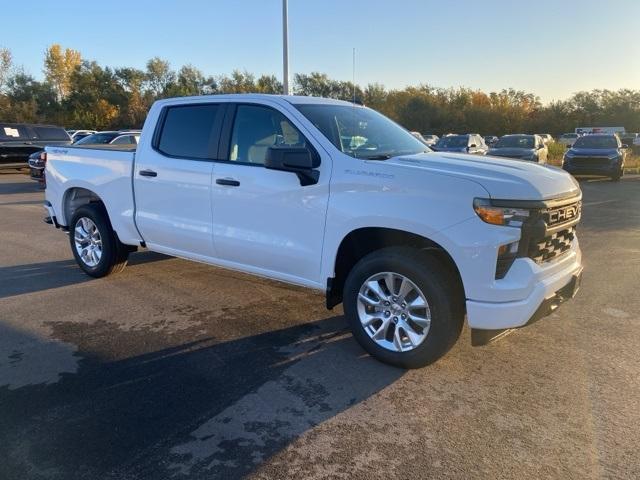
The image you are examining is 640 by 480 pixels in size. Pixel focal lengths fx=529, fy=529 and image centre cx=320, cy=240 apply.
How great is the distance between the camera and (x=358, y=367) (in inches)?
156

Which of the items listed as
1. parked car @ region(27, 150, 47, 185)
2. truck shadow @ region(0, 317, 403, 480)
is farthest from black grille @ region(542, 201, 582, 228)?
parked car @ region(27, 150, 47, 185)

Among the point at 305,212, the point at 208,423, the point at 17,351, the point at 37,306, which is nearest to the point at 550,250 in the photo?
the point at 305,212

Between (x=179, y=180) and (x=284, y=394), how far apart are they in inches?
98.4

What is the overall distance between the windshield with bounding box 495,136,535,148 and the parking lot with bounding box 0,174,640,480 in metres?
15.7

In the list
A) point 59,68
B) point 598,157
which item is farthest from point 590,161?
point 59,68

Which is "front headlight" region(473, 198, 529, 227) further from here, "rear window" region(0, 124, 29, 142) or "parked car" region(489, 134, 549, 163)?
"rear window" region(0, 124, 29, 142)

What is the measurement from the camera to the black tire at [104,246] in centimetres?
604

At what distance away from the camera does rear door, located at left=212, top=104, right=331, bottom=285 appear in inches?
165

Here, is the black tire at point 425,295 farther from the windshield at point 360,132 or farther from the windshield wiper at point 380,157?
the windshield at point 360,132

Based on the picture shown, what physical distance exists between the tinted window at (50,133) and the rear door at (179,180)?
18.6m

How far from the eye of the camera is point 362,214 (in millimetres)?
3857

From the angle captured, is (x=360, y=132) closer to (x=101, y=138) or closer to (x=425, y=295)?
(x=425, y=295)

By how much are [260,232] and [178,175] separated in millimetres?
1177

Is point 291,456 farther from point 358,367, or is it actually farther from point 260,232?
point 260,232
